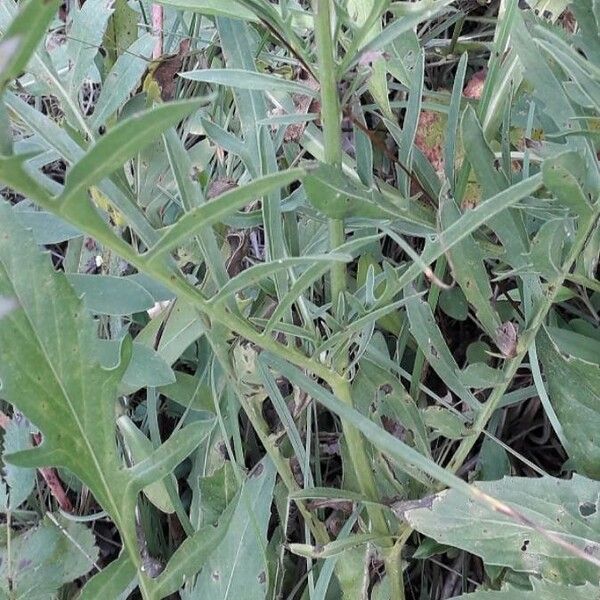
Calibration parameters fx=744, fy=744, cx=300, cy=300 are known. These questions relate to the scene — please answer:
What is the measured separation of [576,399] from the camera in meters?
0.65

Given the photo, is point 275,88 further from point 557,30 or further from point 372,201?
point 557,30

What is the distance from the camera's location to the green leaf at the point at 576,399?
640 millimetres

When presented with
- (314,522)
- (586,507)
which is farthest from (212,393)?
(586,507)

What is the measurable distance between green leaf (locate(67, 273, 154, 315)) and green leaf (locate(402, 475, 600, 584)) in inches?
10.8

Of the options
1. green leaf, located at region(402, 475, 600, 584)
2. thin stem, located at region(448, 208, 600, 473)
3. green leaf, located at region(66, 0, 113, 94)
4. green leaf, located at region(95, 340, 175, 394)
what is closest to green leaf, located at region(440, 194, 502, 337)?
thin stem, located at region(448, 208, 600, 473)

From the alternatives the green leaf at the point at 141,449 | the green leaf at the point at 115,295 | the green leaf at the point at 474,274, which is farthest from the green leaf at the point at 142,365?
the green leaf at the point at 474,274

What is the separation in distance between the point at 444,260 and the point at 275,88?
266 millimetres

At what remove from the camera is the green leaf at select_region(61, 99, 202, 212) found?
1.01 ft

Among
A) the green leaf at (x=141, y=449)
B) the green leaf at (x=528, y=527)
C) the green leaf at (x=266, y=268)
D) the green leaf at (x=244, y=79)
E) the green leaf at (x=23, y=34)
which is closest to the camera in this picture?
the green leaf at (x=23, y=34)

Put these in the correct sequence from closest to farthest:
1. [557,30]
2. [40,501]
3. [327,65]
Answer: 1. [327,65]
2. [557,30]
3. [40,501]

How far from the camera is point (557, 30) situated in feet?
2.02

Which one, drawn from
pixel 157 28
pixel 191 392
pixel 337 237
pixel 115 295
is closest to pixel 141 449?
pixel 191 392

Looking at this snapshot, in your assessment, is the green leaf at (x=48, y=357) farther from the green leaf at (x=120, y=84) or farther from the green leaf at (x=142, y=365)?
the green leaf at (x=120, y=84)

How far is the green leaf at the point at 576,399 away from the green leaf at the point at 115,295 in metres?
0.34
